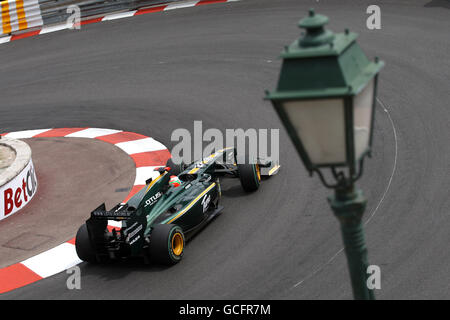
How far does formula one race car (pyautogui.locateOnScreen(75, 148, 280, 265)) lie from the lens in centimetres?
763

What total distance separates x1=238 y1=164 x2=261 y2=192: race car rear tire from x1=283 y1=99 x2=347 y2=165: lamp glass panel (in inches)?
240

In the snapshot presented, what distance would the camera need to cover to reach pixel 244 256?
7883 millimetres

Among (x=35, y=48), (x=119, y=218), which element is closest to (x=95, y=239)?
(x=119, y=218)

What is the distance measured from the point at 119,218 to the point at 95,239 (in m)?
0.47

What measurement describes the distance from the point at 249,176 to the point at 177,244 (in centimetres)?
178

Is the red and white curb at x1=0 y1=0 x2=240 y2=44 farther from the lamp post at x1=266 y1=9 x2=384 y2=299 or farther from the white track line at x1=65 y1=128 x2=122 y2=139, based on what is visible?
the lamp post at x1=266 y1=9 x2=384 y2=299

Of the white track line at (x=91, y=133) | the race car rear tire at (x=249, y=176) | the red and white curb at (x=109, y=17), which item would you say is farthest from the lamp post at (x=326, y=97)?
the red and white curb at (x=109, y=17)

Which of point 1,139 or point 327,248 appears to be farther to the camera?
point 1,139

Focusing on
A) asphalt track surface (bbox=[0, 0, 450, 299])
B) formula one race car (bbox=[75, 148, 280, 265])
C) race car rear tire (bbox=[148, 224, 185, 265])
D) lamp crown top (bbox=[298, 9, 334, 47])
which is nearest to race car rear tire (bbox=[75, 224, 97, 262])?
formula one race car (bbox=[75, 148, 280, 265])

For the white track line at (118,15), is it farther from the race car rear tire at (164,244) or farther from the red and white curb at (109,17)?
the race car rear tire at (164,244)

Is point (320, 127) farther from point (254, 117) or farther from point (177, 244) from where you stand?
point (254, 117)

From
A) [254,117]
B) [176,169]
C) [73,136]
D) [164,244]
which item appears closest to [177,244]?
[164,244]

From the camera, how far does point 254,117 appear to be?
12.1m

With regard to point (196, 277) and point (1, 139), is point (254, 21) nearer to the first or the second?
point (1, 139)
